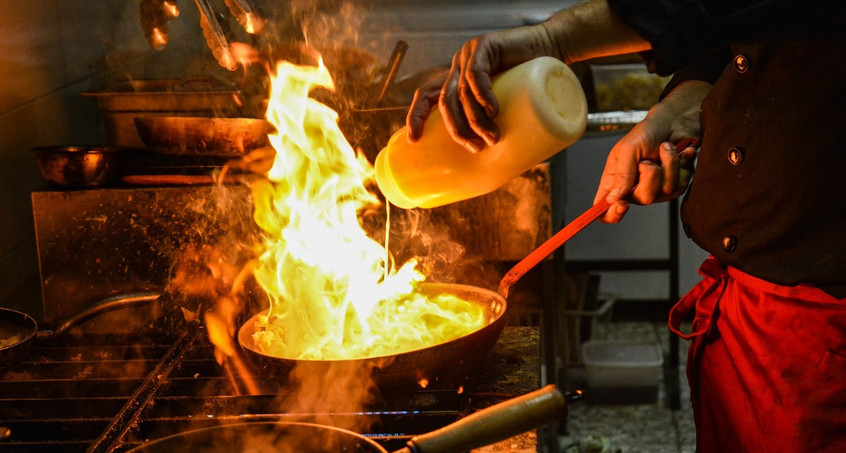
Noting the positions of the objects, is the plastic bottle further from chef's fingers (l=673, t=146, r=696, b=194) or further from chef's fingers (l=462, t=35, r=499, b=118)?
chef's fingers (l=673, t=146, r=696, b=194)

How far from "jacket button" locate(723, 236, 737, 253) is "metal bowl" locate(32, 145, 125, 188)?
1.77 meters

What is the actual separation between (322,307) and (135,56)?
7.25 ft

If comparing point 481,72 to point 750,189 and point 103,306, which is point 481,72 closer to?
point 750,189

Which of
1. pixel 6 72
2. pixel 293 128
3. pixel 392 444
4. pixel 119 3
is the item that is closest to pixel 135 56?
pixel 119 3

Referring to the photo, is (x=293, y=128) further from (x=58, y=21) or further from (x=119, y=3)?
(x=119, y=3)

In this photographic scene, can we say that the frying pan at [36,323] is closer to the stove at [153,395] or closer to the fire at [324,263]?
the stove at [153,395]

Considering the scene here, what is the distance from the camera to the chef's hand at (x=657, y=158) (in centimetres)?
182

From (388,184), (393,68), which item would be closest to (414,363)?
(388,184)

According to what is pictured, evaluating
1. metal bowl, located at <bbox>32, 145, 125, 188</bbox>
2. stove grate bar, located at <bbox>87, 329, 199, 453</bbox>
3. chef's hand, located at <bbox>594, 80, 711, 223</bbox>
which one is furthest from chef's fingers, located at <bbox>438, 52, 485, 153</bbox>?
metal bowl, located at <bbox>32, 145, 125, 188</bbox>

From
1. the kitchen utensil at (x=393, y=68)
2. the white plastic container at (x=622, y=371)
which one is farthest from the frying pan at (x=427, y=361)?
the white plastic container at (x=622, y=371)

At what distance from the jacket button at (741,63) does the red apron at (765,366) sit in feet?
1.54

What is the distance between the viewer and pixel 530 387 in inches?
67.2

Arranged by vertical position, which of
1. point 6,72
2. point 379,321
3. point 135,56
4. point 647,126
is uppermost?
point 135,56

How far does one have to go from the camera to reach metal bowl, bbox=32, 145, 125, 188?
7.68 feet
